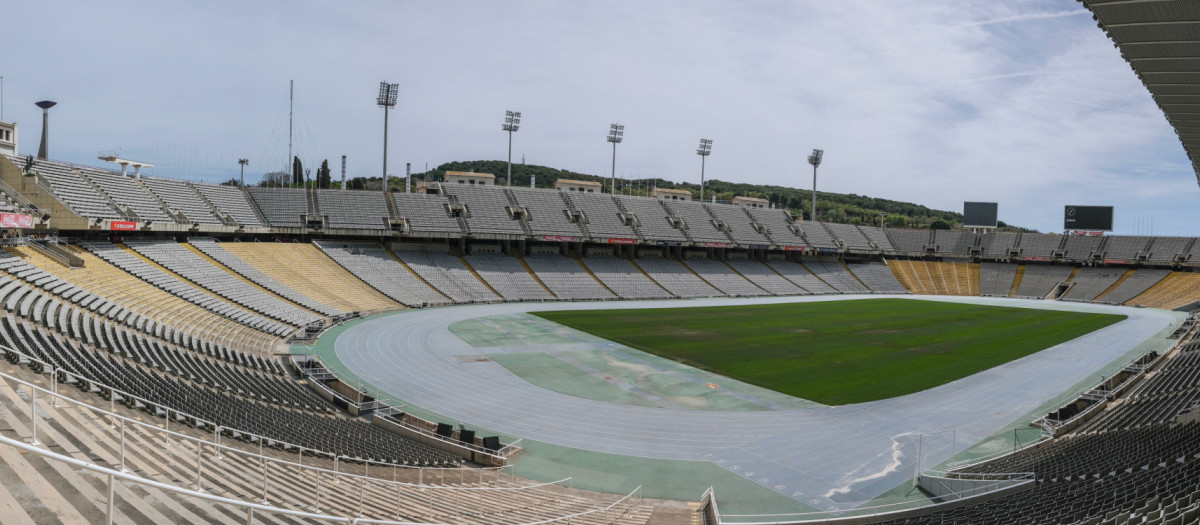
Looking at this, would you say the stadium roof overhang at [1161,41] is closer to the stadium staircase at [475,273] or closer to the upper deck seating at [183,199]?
the stadium staircase at [475,273]

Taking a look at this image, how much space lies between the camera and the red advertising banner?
1008 inches

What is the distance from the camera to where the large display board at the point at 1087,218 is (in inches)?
2960

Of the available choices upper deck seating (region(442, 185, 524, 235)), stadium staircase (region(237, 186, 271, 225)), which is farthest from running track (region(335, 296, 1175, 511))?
upper deck seating (region(442, 185, 524, 235))

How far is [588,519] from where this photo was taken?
12.0 meters

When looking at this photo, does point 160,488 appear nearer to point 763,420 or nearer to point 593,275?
point 763,420

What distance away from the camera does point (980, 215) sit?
3216 inches

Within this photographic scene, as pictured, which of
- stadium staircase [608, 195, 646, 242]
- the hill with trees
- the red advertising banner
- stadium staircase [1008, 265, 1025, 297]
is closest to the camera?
the red advertising banner

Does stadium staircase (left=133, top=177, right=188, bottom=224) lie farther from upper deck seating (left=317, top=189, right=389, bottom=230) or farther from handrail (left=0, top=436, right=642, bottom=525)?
handrail (left=0, top=436, right=642, bottom=525)

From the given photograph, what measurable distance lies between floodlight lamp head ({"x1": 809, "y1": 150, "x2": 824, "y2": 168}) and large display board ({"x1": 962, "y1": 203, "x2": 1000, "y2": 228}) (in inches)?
742

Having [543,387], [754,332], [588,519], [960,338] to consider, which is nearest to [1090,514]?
[588,519]

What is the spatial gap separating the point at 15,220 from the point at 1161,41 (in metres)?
37.3

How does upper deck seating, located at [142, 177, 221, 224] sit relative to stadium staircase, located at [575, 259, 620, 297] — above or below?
above

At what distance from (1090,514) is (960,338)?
102 ft

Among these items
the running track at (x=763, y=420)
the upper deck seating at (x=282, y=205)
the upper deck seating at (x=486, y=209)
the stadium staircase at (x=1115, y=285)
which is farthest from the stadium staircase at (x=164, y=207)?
the stadium staircase at (x=1115, y=285)
